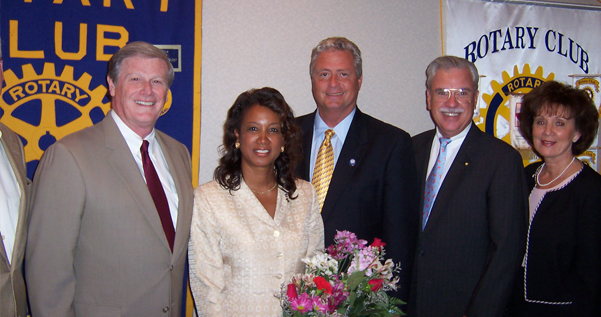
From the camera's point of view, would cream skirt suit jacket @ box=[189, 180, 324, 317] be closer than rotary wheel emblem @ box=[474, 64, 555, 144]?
Yes

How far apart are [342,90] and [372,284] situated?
1222 mm

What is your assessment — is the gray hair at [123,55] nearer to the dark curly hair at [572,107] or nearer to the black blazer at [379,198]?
the black blazer at [379,198]

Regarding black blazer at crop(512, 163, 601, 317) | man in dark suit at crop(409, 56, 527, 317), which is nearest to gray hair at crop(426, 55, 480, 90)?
man in dark suit at crop(409, 56, 527, 317)

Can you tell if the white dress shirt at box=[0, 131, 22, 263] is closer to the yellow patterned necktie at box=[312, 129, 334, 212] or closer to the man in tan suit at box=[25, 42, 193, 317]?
the man in tan suit at box=[25, 42, 193, 317]

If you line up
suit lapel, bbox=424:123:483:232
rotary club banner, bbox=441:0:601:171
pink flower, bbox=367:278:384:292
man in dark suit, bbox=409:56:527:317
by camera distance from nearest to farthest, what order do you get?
1. pink flower, bbox=367:278:384:292
2. man in dark suit, bbox=409:56:527:317
3. suit lapel, bbox=424:123:483:232
4. rotary club banner, bbox=441:0:601:171

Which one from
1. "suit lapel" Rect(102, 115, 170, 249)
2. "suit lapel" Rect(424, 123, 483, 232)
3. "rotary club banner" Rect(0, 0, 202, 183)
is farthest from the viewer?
"rotary club banner" Rect(0, 0, 202, 183)

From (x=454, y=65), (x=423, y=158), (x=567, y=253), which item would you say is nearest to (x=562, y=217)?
(x=567, y=253)

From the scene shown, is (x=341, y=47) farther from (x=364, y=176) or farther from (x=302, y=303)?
(x=302, y=303)

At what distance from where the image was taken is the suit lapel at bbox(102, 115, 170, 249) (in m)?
1.89

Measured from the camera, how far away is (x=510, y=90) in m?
3.75

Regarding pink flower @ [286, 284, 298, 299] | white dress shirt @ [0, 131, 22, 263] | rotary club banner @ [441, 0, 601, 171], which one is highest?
rotary club banner @ [441, 0, 601, 171]

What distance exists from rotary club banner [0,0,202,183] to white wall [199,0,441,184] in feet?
0.56

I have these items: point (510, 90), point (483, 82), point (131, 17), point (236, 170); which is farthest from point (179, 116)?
point (510, 90)

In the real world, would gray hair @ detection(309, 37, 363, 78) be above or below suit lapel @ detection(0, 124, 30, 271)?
above
